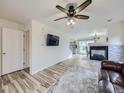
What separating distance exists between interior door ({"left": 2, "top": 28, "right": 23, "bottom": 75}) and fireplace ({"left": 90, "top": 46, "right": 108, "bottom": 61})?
192 inches

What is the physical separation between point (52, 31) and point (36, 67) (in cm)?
237

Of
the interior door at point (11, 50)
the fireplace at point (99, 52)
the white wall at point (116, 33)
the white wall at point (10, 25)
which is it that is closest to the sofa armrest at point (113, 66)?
the white wall at point (116, 33)

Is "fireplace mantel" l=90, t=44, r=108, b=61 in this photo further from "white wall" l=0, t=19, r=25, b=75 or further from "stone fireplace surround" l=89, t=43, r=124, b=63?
"white wall" l=0, t=19, r=25, b=75

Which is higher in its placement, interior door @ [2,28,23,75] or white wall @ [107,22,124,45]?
white wall @ [107,22,124,45]

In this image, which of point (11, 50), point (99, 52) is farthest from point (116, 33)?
point (11, 50)

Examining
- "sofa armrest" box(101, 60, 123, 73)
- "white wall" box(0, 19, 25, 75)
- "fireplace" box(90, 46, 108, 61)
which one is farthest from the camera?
"fireplace" box(90, 46, 108, 61)

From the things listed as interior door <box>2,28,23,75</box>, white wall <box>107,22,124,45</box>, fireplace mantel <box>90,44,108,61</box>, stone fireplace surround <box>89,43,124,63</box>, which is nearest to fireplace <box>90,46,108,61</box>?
fireplace mantel <box>90,44,108,61</box>

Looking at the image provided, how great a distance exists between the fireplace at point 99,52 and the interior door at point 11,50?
4870 millimetres

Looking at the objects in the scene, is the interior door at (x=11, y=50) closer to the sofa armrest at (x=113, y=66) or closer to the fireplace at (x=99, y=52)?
the sofa armrest at (x=113, y=66)

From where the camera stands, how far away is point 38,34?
3.90 metres

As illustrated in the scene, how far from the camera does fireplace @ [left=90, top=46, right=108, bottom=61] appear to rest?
18.0 ft

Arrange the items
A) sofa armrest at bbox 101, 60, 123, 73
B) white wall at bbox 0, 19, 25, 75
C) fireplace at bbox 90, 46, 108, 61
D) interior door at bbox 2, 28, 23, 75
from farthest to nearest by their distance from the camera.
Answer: fireplace at bbox 90, 46, 108, 61
white wall at bbox 0, 19, 25, 75
interior door at bbox 2, 28, 23, 75
sofa armrest at bbox 101, 60, 123, 73

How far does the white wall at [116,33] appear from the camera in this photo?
14.2 feet

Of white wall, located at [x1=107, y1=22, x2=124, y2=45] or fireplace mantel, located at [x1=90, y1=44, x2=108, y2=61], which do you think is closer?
white wall, located at [x1=107, y1=22, x2=124, y2=45]
